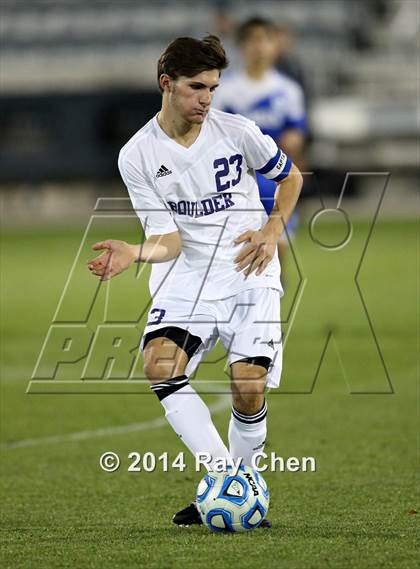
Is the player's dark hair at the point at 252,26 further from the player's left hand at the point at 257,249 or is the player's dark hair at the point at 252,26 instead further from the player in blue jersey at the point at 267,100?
the player's left hand at the point at 257,249

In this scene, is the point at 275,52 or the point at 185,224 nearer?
the point at 185,224

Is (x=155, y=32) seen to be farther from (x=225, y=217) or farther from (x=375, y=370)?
(x=225, y=217)

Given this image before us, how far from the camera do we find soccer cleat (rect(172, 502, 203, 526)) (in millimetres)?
5051

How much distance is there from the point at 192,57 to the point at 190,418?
1.45 metres

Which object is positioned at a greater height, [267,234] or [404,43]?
[267,234]

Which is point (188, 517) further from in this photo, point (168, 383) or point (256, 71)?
point (256, 71)

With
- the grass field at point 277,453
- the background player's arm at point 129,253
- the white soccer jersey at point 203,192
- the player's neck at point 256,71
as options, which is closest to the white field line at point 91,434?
the grass field at point 277,453

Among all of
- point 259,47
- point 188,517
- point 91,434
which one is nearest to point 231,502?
point 188,517

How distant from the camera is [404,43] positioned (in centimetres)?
2911

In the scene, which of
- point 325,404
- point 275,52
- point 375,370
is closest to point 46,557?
point 325,404

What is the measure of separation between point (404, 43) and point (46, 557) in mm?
26068

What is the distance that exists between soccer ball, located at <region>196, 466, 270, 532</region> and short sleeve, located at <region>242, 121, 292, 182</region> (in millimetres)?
1313

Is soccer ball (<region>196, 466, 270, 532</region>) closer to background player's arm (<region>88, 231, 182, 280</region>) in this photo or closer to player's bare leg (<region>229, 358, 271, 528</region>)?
player's bare leg (<region>229, 358, 271, 528</region>)

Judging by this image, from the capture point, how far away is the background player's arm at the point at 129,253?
4.73 metres
